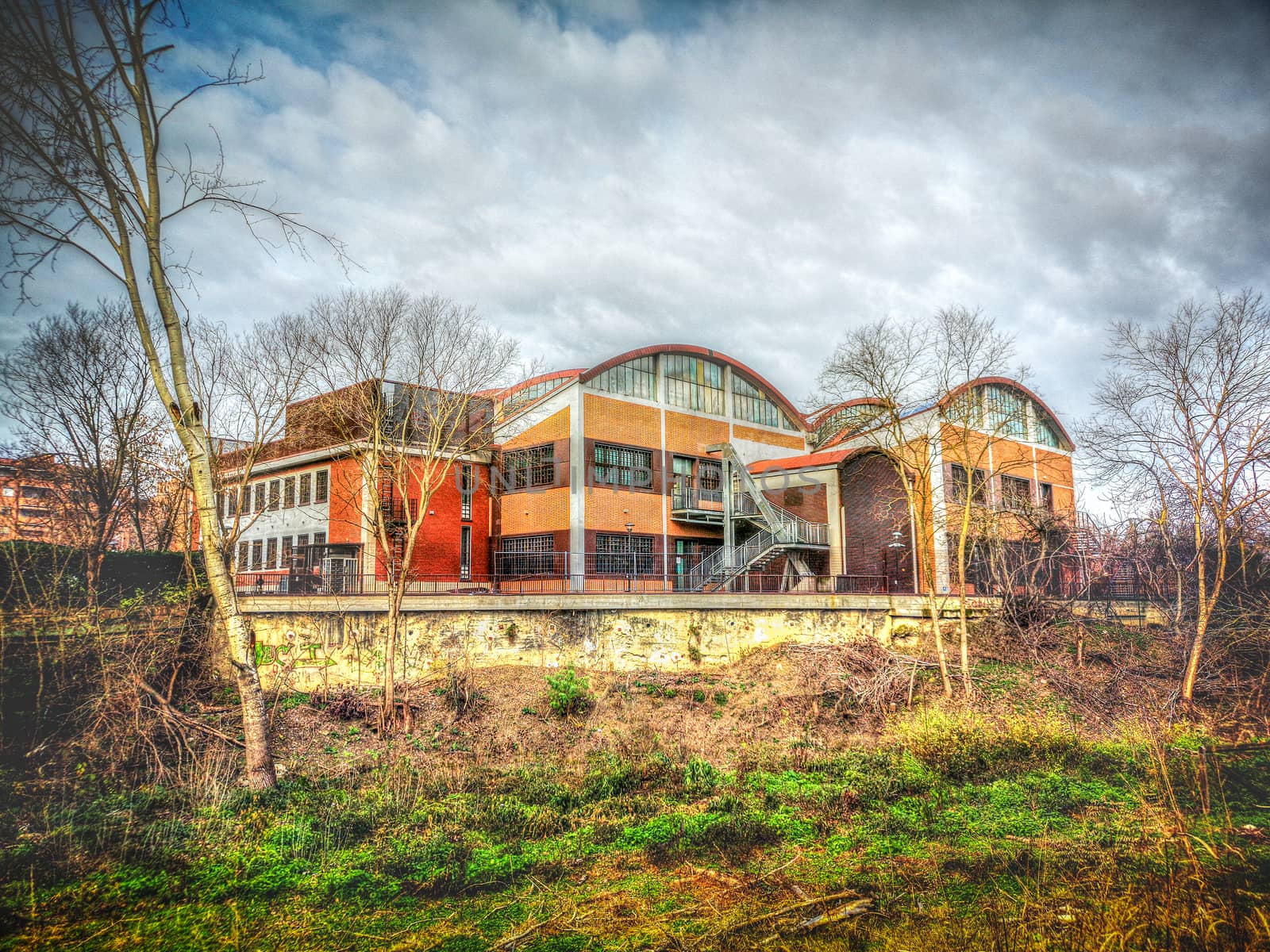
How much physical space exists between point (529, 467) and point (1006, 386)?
17168 millimetres

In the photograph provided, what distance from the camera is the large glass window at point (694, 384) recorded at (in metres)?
28.1

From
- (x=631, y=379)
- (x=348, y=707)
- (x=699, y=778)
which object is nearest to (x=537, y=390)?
(x=631, y=379)

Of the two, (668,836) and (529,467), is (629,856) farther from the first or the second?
(529,467)

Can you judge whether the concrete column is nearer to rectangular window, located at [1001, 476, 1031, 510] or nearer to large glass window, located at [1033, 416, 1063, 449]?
rectangular window, located at [1001, 476, 1031, 510]

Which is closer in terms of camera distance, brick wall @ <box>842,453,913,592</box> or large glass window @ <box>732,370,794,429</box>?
brick wall @ <box>842,453,913,592</box>

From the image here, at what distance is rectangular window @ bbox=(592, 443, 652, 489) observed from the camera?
25.4m

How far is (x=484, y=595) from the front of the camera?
1628cm

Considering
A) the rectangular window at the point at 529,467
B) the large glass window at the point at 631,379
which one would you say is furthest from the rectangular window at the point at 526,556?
the large glass window at the point at 631,379

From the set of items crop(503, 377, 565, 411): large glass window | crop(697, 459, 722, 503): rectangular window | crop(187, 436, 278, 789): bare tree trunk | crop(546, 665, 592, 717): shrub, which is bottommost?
crop(546, 665, 592, 717): shrub

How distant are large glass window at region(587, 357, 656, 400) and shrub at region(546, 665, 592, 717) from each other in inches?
481

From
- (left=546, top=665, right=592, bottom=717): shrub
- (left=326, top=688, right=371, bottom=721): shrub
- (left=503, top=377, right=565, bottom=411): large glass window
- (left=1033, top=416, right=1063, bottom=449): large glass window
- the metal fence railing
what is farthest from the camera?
(left=1033, top=416, right=1063, bottom=449): large glass window

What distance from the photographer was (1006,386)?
1059 inches

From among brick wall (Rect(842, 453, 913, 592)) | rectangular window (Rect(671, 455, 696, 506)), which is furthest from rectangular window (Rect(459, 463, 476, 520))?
brick wall (Rect(842, 453, 913, 592))

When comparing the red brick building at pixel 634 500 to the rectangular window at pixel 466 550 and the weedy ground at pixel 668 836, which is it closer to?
the rectangular window at pixel 466 550
